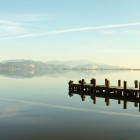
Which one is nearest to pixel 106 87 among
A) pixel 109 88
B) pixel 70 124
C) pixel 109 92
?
pixel 109 88

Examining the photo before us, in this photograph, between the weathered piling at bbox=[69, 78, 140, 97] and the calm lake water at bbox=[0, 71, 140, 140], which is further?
the weathered piling at bbox=[69, 78, 140, 97]

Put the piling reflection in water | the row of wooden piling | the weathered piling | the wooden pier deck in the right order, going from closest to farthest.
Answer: the piling reflection in water < the weathered piling < the wooden pier deck < the row of wooden piling

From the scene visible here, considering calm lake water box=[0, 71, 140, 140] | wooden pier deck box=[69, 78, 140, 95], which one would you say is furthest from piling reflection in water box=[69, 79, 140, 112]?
calm lake water box=[0, 71, 140, 140]

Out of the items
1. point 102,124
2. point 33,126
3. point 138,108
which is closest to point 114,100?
point 138,108

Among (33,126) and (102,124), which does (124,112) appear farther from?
(33,126)

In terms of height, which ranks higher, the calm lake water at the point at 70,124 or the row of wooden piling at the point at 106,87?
the row of wooden piling at the point at 106,87

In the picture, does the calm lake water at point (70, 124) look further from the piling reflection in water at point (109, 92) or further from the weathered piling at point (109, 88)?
the weathered piling at point (109, 88)

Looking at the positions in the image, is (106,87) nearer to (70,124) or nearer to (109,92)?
(109,92)

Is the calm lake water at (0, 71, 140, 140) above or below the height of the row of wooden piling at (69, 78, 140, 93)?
below

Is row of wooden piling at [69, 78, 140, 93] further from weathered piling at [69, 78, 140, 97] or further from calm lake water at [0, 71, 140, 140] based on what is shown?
calm lake water at [0, 71, 140, 140]

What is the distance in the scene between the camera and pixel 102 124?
21125 mm

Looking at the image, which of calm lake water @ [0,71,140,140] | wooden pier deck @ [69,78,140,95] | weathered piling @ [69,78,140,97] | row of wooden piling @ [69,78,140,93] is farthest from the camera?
row of wooden piling @ [69,78,140,93]

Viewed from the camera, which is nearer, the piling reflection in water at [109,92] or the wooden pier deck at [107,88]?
the piling reflection in water at [109,92]

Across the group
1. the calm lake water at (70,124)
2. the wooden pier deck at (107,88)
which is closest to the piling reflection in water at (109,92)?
the wooden pier deck at (107,88)
